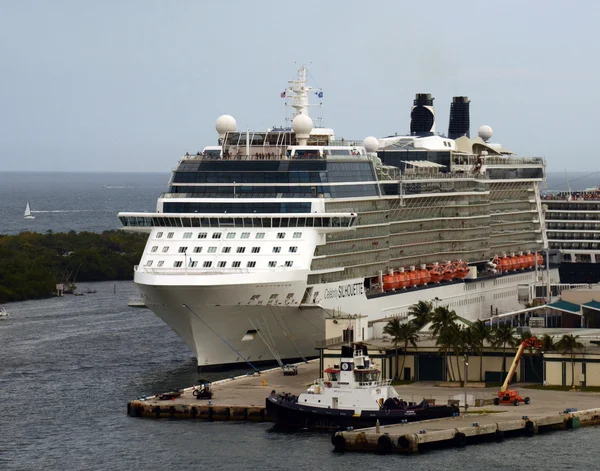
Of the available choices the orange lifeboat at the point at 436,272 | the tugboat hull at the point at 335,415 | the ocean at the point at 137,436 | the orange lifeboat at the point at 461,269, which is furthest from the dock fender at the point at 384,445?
the orange lifeboat at the point at 461,269

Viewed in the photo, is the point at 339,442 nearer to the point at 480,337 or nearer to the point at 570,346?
the point at 480,337

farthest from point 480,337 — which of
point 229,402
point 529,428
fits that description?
point 229,402

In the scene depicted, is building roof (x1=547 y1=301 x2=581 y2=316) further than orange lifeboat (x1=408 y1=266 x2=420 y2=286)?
No

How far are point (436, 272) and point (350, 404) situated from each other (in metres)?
A: 30.7

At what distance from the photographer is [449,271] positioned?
97062 mm

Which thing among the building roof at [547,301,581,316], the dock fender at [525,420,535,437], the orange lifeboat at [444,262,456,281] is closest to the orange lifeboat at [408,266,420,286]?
the orange lifeboat at [444,262,456,281]

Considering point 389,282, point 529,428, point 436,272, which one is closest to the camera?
point 529,428

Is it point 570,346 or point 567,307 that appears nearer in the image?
point 570,346

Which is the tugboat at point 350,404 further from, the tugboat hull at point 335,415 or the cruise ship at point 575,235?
the cruise ship at point 575,235

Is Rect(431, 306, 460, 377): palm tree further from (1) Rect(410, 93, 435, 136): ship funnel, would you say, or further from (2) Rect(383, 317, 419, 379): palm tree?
(1) Rect(410, 93, 435, 136): ship funnel

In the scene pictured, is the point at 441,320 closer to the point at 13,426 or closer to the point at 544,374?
the point at 544,374

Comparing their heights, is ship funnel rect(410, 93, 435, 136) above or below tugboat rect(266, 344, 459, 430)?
above

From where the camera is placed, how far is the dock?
227ft

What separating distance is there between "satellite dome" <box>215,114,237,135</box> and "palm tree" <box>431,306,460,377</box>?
57.9ft
